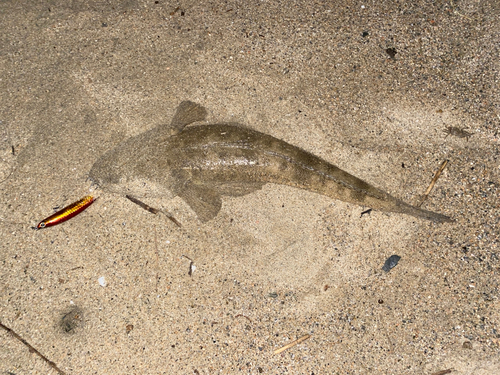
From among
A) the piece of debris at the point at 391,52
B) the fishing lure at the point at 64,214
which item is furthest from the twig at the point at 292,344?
the piece of debris at the point at 391,52

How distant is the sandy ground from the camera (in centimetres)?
409

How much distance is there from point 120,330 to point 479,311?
14.4 ft

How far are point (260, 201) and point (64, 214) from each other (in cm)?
245

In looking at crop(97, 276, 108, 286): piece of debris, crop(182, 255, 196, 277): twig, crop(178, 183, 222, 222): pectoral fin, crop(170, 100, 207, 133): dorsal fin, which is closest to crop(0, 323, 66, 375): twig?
crop(97, 276, 108, 286): piece of debris

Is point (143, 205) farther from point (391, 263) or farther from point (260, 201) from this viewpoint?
point (391, 263)

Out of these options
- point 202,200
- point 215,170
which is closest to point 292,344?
point 202,200

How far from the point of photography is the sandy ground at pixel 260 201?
13.4 ft

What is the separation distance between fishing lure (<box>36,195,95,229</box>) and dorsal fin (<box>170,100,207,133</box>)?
59.2 inches

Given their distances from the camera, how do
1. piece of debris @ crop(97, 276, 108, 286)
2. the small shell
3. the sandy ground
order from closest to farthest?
the sandy ground, piece of debris @ crop(97, 276, 108, 286), the small shell

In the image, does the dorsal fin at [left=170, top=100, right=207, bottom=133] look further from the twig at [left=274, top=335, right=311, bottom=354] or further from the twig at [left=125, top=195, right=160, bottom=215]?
the twig at [left=274, top=335, right=311, bottom=354]

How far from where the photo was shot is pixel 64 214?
417 centimetres

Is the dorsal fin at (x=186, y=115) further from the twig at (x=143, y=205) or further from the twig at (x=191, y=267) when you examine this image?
the twig at (x=191, y=267)

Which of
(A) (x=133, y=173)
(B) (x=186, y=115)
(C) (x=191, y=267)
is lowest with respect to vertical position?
(C) (x=191, y=267)

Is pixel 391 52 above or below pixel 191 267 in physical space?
above
